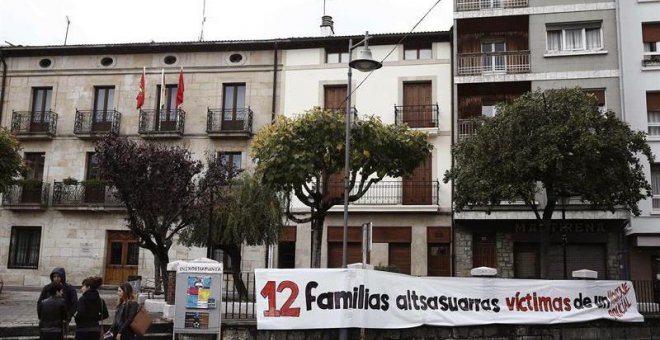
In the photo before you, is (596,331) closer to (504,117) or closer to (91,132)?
(504,117)

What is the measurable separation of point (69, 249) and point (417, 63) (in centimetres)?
1593

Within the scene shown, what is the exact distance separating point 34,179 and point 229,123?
8561 mm

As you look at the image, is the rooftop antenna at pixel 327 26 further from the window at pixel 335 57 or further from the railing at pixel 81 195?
the railing at pixel 81 195

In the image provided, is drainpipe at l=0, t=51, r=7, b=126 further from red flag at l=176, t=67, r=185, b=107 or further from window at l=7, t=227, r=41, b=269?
red flag at l=176, t=67, r=185, b=107

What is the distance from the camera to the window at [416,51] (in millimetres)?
25594

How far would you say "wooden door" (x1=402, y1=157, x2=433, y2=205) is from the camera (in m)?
24.3

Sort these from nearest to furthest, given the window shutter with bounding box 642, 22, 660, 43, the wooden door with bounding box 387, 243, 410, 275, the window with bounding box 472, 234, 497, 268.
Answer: the window shutter with bounding box 642, 22, 660, 43 → the window with bounding box 472, 234, 497, 268 → the wooden door with bounding box 387, 243, 410, 275

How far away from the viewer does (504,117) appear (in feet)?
59.3

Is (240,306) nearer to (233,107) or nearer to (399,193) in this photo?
(399,193)

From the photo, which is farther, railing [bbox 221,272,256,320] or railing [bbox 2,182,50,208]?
railing [bbox 2,182,50,208]

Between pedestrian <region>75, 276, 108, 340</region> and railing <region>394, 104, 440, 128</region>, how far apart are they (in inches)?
653

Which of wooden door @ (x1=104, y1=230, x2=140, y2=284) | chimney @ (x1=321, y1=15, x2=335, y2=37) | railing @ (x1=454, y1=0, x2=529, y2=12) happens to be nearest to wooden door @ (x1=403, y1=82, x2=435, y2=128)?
railing @ (x1=454, y1=0, x2=529, y2=12)

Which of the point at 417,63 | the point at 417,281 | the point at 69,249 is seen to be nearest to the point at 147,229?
the point at 417,281

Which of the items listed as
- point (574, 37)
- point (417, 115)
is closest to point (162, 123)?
point (417, 115)
